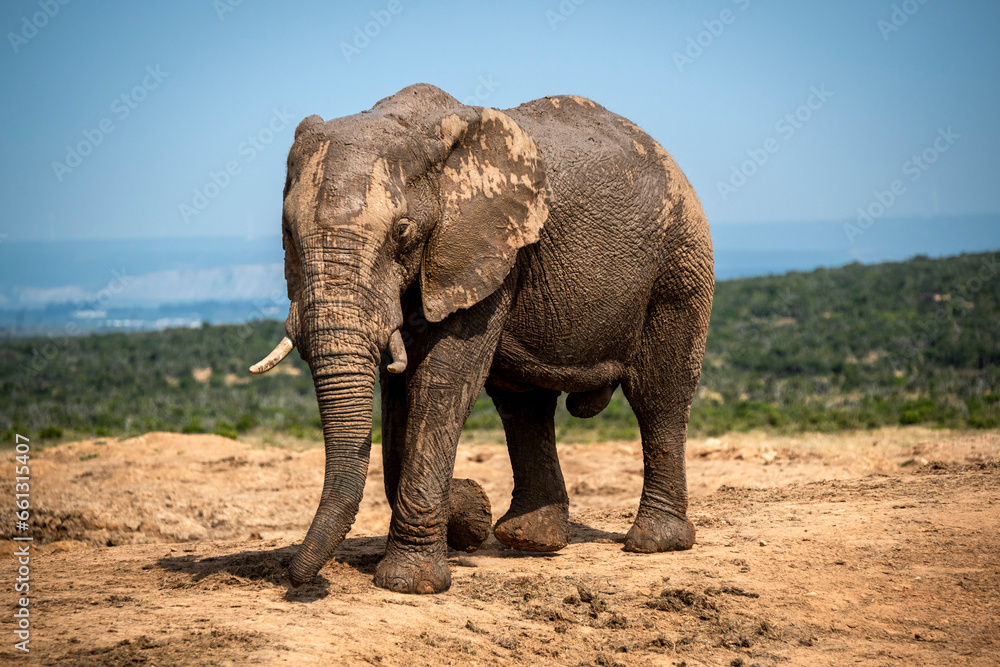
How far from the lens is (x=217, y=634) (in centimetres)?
493

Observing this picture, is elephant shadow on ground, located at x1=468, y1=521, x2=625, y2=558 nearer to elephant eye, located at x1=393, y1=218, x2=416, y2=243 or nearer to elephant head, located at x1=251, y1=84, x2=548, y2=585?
elephant head, located at x1=251, y1=84, x2=548, y2=585

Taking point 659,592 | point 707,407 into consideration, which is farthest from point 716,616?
point 707,407

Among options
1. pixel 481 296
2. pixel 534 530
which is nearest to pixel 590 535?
pixel 534 530

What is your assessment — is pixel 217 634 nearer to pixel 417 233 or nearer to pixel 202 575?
pixel 202 575

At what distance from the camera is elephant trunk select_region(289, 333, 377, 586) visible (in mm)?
5496

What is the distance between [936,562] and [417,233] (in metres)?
4.32

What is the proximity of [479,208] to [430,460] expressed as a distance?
166cm

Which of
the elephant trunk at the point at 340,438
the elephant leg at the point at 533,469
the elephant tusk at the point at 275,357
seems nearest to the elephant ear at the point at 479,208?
the elephant trunk at the point at 340,438

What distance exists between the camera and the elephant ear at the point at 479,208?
6109mm

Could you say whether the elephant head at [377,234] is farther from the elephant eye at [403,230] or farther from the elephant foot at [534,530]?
the elephant foot at [534,530]

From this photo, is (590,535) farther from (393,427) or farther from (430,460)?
(430,460)

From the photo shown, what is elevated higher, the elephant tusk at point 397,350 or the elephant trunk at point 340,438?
the elephant tusk at point 397,350

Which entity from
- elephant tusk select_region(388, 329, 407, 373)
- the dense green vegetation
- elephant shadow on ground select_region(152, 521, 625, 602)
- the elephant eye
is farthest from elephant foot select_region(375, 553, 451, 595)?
the dense green vegetation

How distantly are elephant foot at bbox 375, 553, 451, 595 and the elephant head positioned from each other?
66 centimetres
